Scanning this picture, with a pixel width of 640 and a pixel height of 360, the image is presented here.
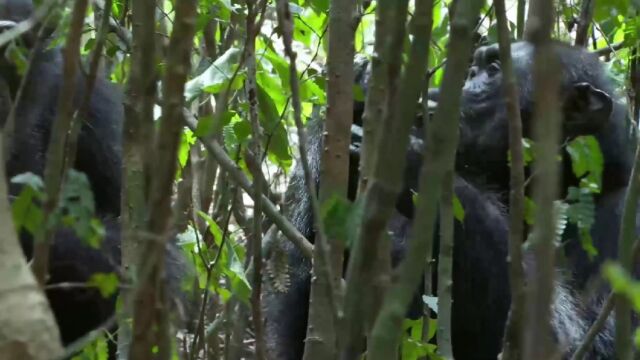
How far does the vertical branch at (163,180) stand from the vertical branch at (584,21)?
1.80 metres

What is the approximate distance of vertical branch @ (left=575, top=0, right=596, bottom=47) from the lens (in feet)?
9.69

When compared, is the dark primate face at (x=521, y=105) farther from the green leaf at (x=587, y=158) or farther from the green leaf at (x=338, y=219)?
the green leaf at (x=338, y=219)

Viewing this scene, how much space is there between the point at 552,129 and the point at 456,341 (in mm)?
2279

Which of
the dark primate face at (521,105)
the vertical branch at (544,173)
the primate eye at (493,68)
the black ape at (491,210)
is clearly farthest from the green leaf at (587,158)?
the primate eye at (493,68)

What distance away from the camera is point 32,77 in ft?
10.3

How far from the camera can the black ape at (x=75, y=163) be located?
9.32ft

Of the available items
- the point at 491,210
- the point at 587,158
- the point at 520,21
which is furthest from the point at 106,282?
the point at 520,21

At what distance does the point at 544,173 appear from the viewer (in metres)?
0.80

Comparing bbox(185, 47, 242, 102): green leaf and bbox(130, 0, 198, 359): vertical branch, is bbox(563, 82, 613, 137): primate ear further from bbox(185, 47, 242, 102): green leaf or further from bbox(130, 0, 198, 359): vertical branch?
bbox(130, 0, 198, 359): vertical branch

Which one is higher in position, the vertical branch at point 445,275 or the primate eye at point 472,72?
the primate eye at point 472,72


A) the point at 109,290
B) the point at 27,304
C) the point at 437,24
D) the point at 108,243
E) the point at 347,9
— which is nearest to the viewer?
the point at 27,304

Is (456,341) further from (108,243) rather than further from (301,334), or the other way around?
(108,243)

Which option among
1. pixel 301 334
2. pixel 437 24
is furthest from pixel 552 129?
pixel 437 24

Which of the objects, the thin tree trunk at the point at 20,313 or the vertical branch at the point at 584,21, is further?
the vertical branch at the point at 584,21
